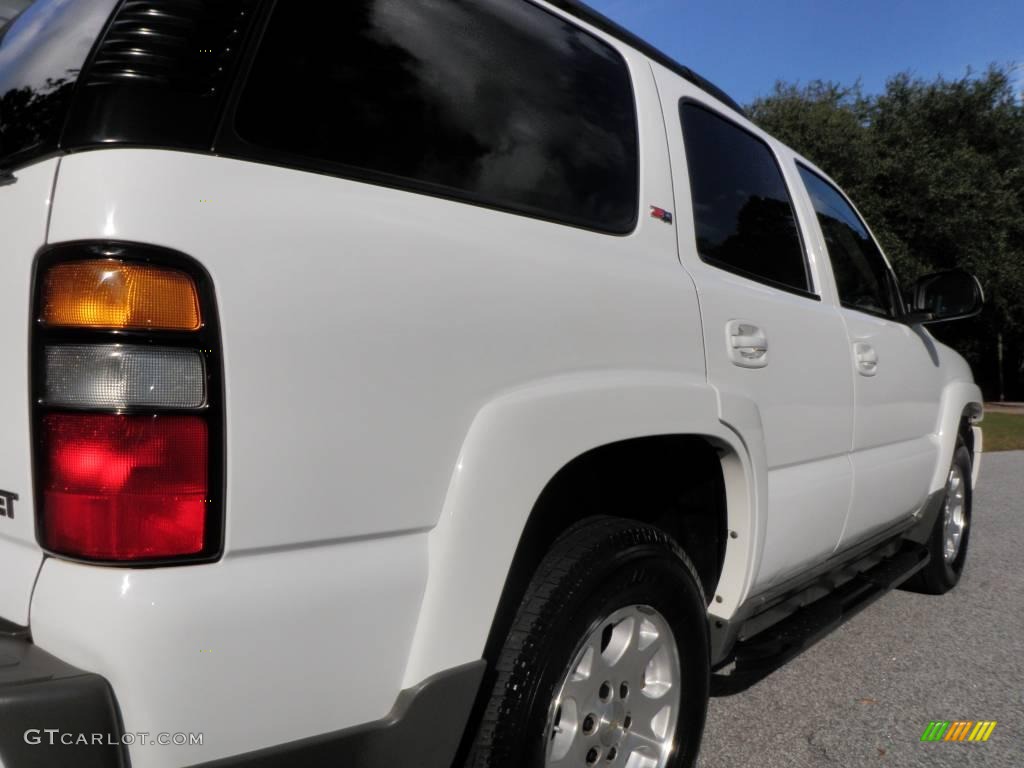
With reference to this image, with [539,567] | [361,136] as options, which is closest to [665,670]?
[539,567]

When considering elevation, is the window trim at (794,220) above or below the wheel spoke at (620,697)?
above

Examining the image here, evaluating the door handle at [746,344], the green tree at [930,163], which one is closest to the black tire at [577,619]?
the door handle at [746,344]

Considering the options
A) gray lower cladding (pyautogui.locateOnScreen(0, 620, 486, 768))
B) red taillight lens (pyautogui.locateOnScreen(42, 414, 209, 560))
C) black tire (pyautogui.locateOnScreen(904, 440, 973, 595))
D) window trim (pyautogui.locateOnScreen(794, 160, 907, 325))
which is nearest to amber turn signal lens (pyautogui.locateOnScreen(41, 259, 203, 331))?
red taillight lens (pyautogui.locateOnScreen(42, 414, 209, 560))

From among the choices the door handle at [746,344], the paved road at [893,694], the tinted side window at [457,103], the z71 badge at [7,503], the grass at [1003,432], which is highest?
the tinted side window at [457,103]

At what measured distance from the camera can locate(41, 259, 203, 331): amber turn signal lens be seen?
46.6 inches

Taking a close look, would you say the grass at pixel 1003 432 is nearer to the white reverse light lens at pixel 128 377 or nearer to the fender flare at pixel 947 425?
the fender flare at pixel 947 425

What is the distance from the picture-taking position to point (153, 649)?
1.14 m

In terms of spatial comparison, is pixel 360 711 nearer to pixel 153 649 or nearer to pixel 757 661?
pixel 153 649

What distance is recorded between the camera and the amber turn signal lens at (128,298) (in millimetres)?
1183

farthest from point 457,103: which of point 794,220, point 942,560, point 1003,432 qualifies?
point 1003,432

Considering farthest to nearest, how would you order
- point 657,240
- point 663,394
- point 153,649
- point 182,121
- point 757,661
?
point 757,661 → point 657,240 → point 663,394 → point 182,121 → point 153,649

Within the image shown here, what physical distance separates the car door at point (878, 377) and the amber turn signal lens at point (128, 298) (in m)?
2.40

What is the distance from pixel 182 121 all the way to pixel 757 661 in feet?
6.90

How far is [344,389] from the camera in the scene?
1.31 metres
